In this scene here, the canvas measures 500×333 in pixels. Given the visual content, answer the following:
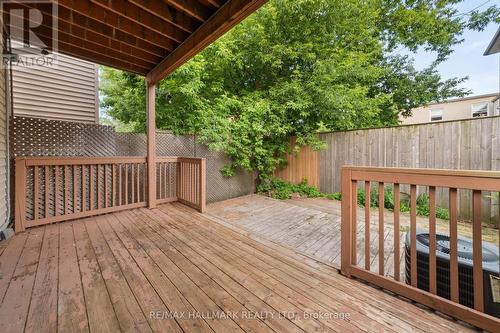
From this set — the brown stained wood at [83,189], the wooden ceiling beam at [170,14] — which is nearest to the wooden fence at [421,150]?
the wooden ceiling beam at [170,14]

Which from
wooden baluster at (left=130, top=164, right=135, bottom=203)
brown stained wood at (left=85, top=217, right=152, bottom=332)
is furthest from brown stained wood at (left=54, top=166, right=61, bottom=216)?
brown stained wood at (left=85, top=217, right=152, bottom=332)

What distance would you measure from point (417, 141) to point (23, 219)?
658 centimetres

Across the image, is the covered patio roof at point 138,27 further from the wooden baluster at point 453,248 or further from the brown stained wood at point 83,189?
the wooden baluster at point 453,248

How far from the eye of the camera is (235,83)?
601 centimetres

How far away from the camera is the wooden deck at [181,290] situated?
1.36 metres

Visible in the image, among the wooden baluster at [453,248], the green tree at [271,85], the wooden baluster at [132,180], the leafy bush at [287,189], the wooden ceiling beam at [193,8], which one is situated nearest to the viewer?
the wooden baluster at [453,248]

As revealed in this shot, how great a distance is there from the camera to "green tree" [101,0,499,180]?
4.91 metres

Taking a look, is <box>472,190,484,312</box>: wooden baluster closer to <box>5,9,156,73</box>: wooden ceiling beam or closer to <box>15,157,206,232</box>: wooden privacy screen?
<box>15,157,206,232</box>: wooden privacy screen

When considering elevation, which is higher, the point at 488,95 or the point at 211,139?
the point at 488,95

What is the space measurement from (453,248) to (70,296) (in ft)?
8.59

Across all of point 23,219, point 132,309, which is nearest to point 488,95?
point 132,309

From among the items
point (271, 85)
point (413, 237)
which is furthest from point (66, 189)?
point (271, 85)

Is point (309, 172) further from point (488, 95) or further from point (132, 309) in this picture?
point (488, 95)

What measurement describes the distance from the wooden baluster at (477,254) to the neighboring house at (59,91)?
235 inches
